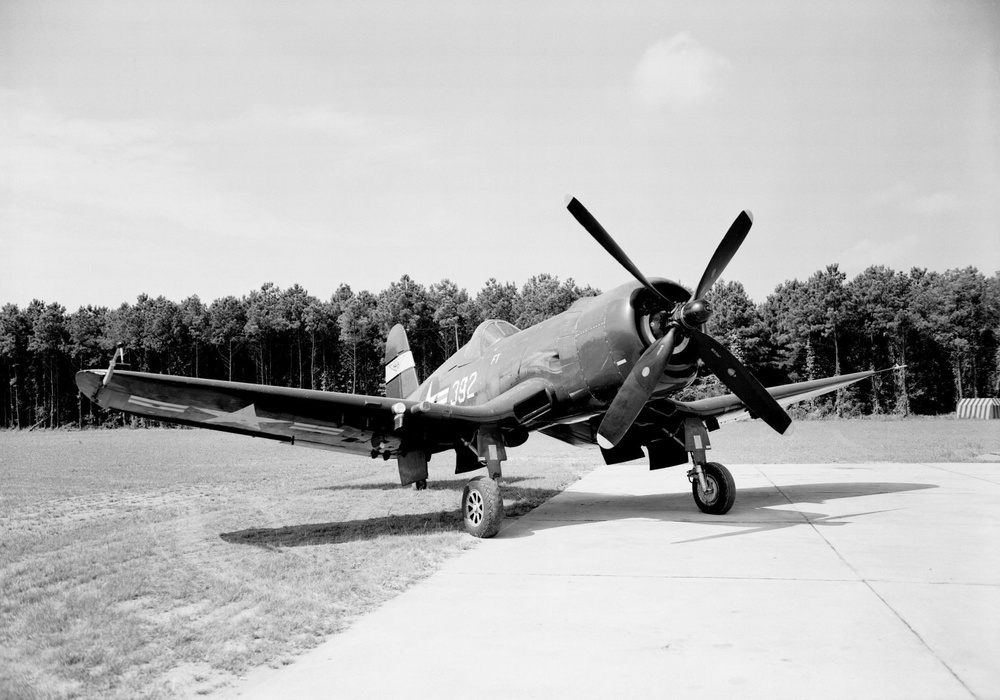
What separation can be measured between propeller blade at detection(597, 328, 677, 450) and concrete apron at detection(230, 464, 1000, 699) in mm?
1344

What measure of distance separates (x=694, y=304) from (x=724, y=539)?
9.09 feet

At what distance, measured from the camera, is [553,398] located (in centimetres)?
855

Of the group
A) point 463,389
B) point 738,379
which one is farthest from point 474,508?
point 738,379

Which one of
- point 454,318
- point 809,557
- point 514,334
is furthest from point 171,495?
point 454,318

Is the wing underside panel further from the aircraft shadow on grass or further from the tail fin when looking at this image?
the tail fin

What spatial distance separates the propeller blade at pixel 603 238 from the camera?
25.5ft

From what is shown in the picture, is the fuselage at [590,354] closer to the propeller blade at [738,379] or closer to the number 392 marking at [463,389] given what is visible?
the propeller blade at [738,379]

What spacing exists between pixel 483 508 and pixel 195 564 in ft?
11.0

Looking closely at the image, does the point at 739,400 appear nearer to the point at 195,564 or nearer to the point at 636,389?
the point at 636,389

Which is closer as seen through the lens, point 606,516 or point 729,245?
point 729,245

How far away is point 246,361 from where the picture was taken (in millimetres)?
66875

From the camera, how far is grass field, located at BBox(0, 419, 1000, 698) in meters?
3.95

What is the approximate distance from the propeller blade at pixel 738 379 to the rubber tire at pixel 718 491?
150 cm

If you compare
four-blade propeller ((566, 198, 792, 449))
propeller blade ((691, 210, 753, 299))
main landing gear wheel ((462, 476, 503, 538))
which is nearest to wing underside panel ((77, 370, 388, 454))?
main landing gear wheel ((462, 476, 503, 538))
